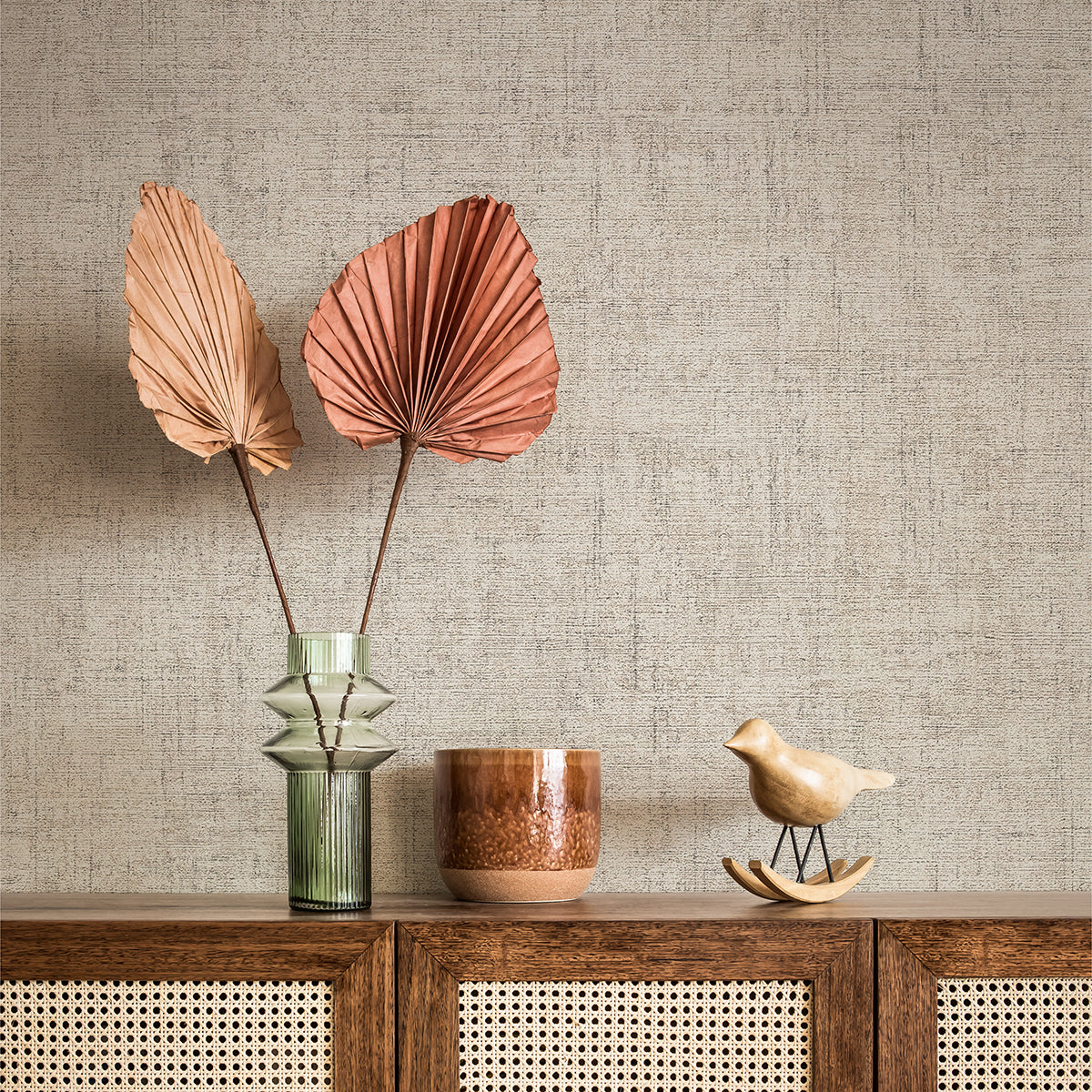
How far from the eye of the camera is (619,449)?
1252 mm

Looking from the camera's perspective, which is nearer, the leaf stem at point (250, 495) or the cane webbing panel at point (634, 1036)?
the cane webbing panel at point (634, 1036)

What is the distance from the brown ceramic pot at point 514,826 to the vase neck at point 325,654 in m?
0.14

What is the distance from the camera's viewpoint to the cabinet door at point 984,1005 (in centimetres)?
89

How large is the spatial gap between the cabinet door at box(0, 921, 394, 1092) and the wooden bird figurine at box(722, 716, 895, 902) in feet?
1.18

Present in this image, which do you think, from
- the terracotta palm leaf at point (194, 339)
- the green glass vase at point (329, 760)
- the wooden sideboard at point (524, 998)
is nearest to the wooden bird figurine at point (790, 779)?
the wooden sideboard at point (524, 998)

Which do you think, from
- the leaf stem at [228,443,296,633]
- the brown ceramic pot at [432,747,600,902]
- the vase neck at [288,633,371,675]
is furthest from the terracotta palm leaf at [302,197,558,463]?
the brown ceramic pot at [432,747,600,902]

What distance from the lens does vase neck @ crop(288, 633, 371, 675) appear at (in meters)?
1.03

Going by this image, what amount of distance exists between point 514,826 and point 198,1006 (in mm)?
310

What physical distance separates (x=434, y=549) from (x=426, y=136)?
0.50 m

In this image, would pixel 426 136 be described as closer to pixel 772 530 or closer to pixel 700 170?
pixel 700 170

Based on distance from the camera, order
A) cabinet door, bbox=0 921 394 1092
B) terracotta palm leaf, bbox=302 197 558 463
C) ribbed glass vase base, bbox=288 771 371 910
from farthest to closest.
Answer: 1. terracotta palm leaf, bbox=302 197 558 463
2. ribbed glass vase base, bbox=288 771 371 910
3. cabinet door, bbox=0 921 394 1092

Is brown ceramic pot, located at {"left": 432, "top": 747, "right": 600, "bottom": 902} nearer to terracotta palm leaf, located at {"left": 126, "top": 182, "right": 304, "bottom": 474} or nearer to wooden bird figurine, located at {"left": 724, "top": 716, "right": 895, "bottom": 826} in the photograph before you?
wooden bird figurine, located at {"left": 724, "top": 716, "right": 895, "bottom": 826}

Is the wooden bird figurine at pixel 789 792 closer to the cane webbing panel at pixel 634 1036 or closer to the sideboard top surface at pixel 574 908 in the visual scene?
the sideboard top surface at pixel 574 908

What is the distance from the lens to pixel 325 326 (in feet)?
3.70
